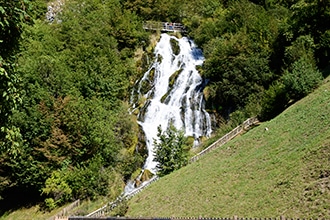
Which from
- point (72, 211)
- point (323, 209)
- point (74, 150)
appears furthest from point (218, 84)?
point (323, 209)

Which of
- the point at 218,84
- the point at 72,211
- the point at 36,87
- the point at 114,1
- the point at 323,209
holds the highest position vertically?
the point at 114,1

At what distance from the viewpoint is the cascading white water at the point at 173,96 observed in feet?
102

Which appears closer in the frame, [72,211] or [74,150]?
[72,211]

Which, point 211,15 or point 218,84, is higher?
point 211,15

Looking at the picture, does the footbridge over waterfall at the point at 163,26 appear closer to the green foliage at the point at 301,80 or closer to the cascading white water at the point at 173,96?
the cascading white water at the point at 173,96

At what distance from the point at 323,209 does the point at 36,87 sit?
81.9 ft

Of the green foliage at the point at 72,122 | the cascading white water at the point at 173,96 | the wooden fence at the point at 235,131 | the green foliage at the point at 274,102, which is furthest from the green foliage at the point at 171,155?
the green foliage at the point at 274,102

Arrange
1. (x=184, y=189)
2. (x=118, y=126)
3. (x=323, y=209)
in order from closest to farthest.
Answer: (x=323, y=209) < (x=184, y=189) < (x=118, y=126)

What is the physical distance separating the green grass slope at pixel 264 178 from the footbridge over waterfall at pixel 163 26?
27.9m

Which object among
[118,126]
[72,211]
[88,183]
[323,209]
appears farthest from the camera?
[118,126]

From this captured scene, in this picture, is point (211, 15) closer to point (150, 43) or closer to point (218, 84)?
Answer: point (150, 43)

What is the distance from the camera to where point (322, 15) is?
27688mm

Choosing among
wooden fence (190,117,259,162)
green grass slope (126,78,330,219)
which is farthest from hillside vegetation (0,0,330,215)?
green grass slope (126,78,330,219)

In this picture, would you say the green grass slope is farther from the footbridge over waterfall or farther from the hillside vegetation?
the footbridge over waterfall
